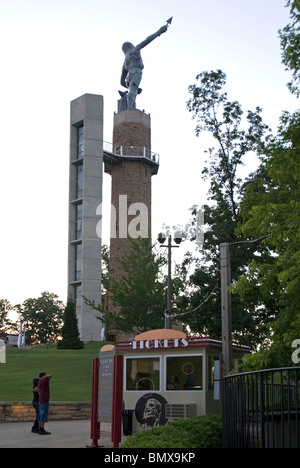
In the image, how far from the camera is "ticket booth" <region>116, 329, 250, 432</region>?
56.7 ft

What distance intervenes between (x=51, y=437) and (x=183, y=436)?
6.18 meters

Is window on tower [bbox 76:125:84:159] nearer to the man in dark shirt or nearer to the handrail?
the handrail

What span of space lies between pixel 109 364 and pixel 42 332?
325 ft

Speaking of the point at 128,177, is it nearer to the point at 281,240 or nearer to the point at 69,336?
the point at 69,336

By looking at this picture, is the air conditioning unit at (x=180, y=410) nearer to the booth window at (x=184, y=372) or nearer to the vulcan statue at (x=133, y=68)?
the booth window at (x=184, y=372)

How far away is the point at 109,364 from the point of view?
14.2 m

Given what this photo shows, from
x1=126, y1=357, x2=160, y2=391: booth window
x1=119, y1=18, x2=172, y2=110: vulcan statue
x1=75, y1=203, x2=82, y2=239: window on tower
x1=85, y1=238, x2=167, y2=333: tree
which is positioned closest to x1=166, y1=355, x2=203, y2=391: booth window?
x1=126, y1=357, x2=160, y2=391: booth window

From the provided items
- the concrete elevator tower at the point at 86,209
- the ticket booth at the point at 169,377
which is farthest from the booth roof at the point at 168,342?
the concrete elevator tower at the point at 86,209

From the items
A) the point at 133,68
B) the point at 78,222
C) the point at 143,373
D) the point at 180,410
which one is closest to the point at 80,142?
the point at 78,222

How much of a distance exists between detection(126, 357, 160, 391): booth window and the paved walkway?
194 centimetres
